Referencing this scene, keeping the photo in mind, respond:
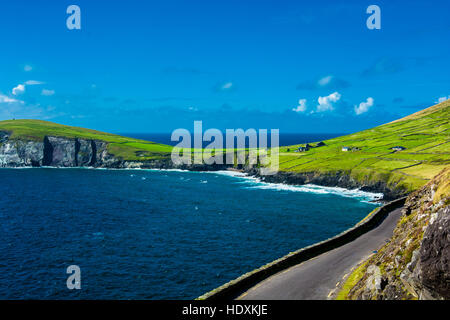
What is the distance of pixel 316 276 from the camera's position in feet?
112

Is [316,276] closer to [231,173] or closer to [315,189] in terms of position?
[315,189]

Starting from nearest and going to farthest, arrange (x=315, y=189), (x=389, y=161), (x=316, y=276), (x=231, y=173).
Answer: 1. (x=316, y=276)
2. (x=315, y=189)
3. (x=389, y=161)
4. (x=231, y=173)

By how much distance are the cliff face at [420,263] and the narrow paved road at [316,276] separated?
3567 millimetres

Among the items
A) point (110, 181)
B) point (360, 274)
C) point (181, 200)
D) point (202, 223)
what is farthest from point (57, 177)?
point (360, 274)

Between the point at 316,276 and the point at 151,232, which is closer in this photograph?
the point at 316,276

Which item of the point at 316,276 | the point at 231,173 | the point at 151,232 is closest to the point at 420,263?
the point at 316,276

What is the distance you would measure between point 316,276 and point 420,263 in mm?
16620

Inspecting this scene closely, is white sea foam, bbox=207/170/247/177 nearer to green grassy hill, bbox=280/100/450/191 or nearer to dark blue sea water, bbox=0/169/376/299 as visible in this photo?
green grassy hill, bbox=280/100/450/191

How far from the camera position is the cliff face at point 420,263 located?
17.5 metres

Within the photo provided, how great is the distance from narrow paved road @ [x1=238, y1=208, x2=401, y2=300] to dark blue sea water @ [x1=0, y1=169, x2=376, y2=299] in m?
17.9

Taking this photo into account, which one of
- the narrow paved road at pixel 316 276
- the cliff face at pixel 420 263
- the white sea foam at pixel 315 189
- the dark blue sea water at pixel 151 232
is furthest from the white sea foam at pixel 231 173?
the cliff face at pixel 420 263

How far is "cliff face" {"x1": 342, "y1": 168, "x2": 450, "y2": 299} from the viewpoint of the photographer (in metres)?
17.5

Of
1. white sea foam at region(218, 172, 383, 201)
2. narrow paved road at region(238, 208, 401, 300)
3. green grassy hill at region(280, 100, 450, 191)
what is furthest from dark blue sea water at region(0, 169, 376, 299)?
narrow paved road at region(238, 208, 401, 300)
